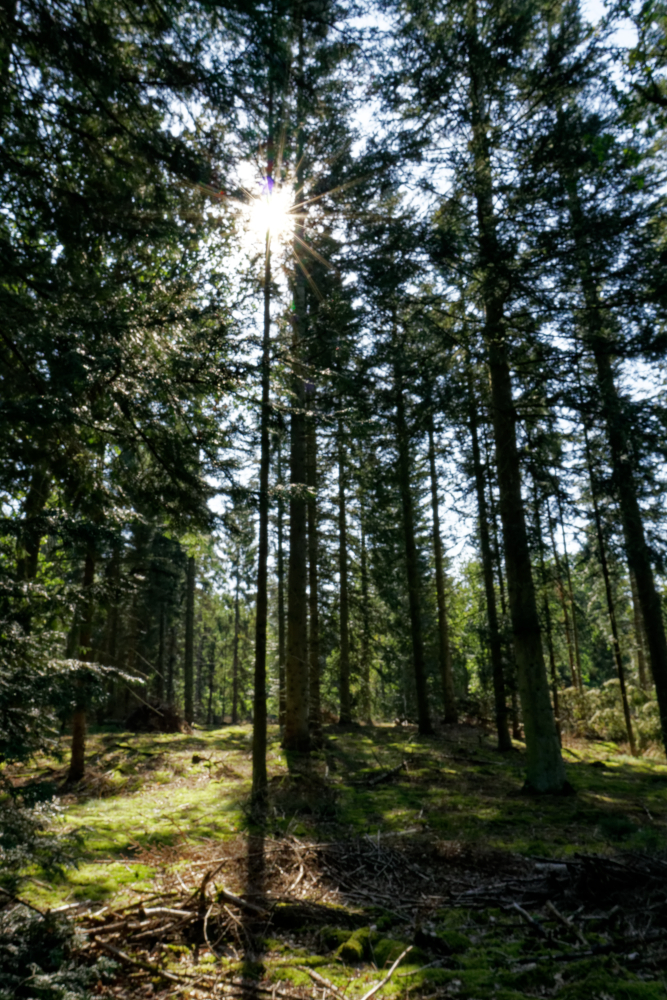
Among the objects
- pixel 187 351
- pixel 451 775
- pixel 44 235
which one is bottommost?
pixel 451 775

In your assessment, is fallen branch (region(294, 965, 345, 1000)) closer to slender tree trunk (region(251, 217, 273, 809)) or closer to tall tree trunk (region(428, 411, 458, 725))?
slender tree trunk (region(251, 217, 273, 809))

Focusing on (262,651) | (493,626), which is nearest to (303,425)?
(262,651)

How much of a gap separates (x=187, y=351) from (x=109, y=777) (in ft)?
27.3

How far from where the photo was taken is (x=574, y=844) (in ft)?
20.8

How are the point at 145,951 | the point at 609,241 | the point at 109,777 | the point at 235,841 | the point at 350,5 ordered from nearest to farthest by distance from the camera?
the point at 145,951 → the point at 350,5 → the point at 235,841 → the point at 609,241 → the point at 109,777

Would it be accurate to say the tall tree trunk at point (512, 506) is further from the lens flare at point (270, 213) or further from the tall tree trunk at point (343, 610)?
the tall tree trunk at point (343, 610)

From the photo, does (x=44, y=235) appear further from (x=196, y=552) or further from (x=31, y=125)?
(x=196, y=552)

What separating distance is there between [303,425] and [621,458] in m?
6.50

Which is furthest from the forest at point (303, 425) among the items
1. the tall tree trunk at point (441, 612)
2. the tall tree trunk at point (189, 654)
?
the tall tree trunk at point (189, 654)

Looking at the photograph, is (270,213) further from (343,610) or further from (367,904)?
(343,610)

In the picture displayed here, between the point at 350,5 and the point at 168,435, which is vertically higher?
the point at 350,5

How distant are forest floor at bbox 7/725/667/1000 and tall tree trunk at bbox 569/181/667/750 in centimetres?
261

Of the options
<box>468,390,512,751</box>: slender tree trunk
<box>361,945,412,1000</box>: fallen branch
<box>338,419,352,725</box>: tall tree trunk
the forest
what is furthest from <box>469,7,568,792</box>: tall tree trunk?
<box>338,419,352,725</box>: tall tree trunk

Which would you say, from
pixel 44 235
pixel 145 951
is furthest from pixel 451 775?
pixel 44 235
